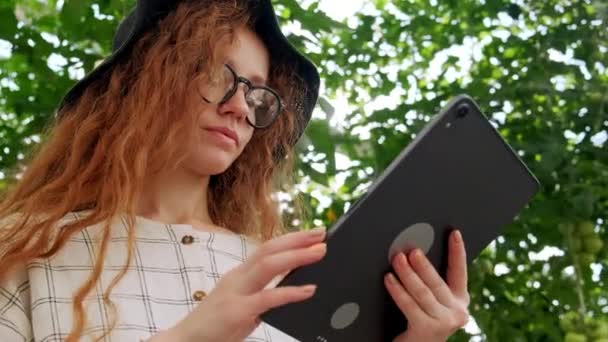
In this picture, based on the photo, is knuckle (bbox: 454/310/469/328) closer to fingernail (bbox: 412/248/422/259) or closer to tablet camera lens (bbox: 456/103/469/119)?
fingernail (bbox: 412/248/422/259)

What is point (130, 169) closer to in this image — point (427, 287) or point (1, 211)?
point (1, 211)

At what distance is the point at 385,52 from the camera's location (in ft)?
9.98

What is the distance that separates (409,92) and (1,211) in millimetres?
1736

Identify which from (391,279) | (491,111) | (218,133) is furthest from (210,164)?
(491,111)

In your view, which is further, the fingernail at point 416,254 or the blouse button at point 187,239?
the blouse button at point 187,239

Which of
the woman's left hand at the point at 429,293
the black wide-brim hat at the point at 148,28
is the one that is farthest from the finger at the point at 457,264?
the black wide-brim hat at the point at 148,28

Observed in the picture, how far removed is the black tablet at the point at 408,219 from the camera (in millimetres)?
1029

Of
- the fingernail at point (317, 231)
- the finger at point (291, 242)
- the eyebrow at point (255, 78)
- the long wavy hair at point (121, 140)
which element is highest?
the fingernail at point (317, 231)

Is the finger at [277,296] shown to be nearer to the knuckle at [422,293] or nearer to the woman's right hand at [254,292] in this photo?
the woman's right hand at [254,292]

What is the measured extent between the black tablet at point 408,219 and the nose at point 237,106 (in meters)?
0.43

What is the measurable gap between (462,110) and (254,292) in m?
0.36

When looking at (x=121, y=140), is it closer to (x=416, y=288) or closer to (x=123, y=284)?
(x=123, y=284)

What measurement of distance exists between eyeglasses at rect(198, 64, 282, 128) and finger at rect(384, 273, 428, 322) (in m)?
0.46

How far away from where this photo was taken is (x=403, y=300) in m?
1.10
